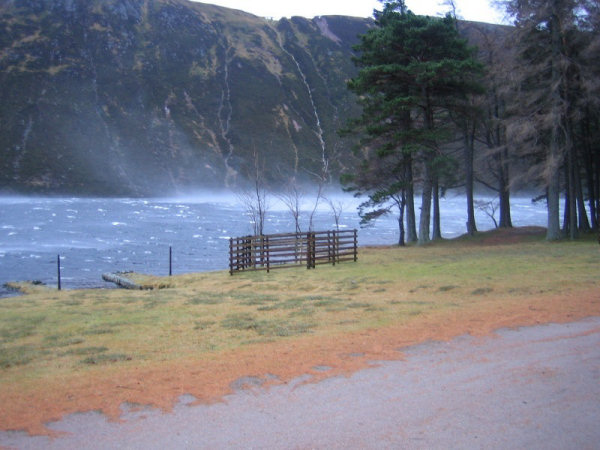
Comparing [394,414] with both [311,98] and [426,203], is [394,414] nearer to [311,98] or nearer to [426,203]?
[426,203]

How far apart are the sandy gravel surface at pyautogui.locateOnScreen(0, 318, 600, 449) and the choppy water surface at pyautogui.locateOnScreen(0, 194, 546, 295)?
2340 cm

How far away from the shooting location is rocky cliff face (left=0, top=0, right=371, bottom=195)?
121 m

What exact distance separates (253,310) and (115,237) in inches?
1779

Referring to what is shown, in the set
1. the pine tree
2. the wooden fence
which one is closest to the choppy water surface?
the wooden fence

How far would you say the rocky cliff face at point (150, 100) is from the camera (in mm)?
121125

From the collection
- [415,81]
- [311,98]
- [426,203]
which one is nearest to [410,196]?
[426,203]

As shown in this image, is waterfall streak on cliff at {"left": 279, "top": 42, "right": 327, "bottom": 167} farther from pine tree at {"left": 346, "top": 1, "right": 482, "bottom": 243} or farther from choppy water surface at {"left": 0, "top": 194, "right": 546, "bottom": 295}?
pine tree at {"left": 346, "top": 1, "right": 482, "bottom": 243}

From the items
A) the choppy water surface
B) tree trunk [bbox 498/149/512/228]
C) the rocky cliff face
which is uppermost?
the rocky cliff face

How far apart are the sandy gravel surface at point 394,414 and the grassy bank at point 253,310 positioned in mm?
1975

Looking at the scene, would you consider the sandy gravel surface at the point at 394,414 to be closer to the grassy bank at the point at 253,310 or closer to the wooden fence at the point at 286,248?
the grassy bank at the point at 253,310

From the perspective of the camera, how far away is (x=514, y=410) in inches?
215

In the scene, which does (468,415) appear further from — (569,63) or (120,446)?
(569,63)

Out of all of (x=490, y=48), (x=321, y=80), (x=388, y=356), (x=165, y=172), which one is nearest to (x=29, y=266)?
(x=490, y=48)

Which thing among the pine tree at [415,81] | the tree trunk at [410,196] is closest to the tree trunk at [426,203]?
the pine tree at [415,81]
